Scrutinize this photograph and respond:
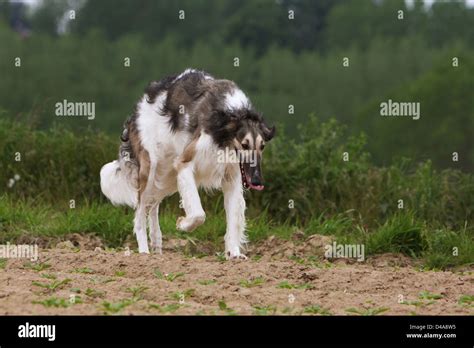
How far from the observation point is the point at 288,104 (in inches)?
2547

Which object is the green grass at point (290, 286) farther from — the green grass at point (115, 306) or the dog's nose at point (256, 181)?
the green grass at point (115, 306)

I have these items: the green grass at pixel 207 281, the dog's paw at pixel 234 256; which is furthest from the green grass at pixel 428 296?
the dog's paw at pixel 234 256

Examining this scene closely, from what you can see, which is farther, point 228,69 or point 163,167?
point 228,69

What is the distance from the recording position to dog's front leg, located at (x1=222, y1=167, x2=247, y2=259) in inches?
447

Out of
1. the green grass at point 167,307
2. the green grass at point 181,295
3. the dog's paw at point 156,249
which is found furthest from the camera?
the dog's paw at point 156,249

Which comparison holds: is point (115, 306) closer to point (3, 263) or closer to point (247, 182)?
point (3, 263)

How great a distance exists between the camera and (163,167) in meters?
12.0

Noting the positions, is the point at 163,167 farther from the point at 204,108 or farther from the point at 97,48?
the point at 97,48

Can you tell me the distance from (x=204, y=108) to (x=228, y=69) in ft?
203

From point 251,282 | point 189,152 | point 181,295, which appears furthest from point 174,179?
point 181,295

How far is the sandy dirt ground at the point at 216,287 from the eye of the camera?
26.3 ft

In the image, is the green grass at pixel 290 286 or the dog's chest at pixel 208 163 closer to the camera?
the green grass at pixel 290 286

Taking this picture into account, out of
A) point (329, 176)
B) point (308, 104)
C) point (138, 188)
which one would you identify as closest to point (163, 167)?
point (138, 188)

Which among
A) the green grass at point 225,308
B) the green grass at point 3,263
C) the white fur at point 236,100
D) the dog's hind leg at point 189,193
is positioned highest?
the white fur at point 236,100
